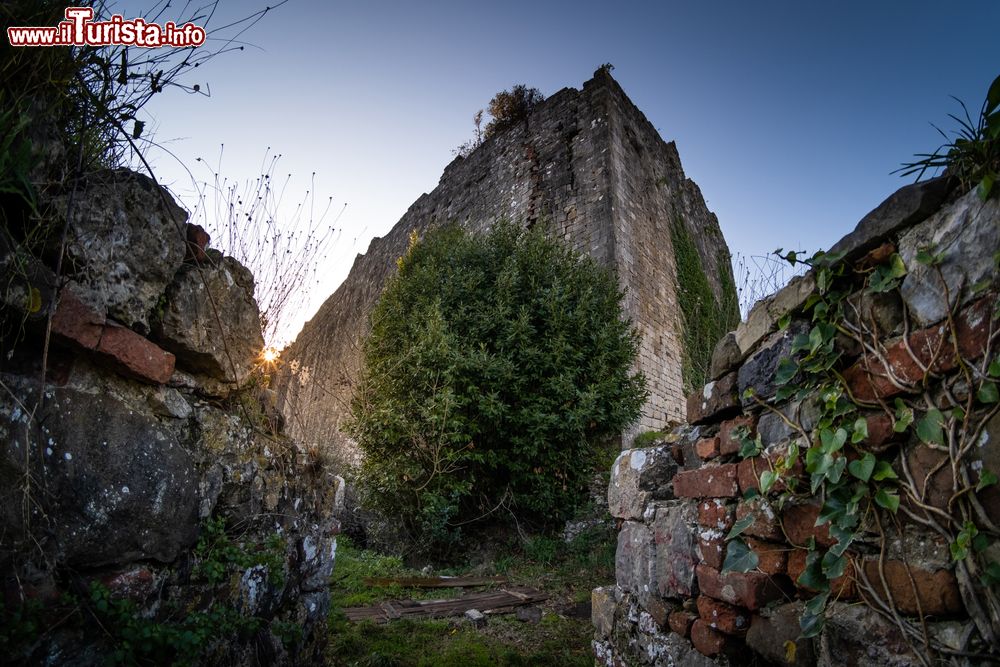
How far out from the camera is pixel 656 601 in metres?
2.09

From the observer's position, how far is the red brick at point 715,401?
6.31 ft

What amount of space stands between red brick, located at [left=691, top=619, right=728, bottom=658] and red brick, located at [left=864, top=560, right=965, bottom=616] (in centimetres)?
67

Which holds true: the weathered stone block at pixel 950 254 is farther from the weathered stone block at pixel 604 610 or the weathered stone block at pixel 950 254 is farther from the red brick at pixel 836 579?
the weathered stone block at pixel 604 610

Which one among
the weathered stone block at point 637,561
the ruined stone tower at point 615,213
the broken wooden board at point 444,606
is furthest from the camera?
the ruined stone tower at point 615,213

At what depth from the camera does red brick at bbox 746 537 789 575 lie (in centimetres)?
154

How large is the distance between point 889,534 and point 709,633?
2.64 feet

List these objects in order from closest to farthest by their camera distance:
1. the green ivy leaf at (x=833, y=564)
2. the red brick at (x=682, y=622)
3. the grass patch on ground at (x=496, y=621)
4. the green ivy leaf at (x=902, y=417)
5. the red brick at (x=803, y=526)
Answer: the green ivy leaf at (x=902, y=417) < the green ivy leaf at (x=833, y=564) < the red brick at (x=803, y=526) < the red brick at (x=682, y=622) < the grass patch on ground at (x=496, y=621)

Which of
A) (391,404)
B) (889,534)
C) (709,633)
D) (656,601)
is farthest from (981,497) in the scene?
(391,404)

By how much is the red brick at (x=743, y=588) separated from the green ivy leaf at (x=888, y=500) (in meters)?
0.51

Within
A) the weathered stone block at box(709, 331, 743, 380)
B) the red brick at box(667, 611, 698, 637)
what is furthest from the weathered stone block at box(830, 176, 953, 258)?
the red brick at box(667, 611, 698, 637)

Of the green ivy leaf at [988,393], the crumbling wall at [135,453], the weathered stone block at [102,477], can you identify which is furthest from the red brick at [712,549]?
the weathered stone block at [102,477]

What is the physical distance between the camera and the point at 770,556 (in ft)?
5.16

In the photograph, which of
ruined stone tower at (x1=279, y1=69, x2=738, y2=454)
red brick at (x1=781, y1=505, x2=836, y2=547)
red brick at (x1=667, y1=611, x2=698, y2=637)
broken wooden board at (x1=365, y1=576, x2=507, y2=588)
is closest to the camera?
red brick at (x1=781, y1=505, x2=836, y2=547)

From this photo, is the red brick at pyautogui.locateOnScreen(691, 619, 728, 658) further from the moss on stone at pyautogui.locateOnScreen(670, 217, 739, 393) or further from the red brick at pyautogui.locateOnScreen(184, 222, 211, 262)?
the moss on stone at pyautogui.locateOnScreen(670, 217, 739, 393)
